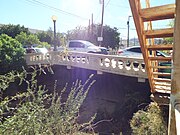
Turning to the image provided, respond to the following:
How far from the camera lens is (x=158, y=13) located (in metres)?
2.60

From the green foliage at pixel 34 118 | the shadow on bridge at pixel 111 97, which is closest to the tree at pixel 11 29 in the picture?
the shadow on bridge at pixel 111 97

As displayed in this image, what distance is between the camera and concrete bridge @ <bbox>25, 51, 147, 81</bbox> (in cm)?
721

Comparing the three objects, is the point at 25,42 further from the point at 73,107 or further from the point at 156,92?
the point at 73,107

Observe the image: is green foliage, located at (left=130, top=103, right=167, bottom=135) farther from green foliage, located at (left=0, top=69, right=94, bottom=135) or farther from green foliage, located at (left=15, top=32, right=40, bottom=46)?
green foliage, located at (left=15, top=32, right=40, bottom=46)

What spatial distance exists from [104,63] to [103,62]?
0.23 feet

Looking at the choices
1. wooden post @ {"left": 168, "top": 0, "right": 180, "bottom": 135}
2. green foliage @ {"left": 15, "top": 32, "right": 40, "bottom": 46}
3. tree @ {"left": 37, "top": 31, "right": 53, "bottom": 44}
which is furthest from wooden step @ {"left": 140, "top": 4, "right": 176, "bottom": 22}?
tree @ {"left": 37, "top": 31, "right": 53, "bottom": 44}

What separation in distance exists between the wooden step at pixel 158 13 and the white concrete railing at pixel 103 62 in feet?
11.6

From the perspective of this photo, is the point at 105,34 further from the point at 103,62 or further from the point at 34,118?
the point at 34,118

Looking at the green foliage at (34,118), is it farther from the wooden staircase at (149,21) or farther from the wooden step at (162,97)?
the wooden step at (162,97)

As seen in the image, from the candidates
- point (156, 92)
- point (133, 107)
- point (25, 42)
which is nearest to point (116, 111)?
point (133, 107)

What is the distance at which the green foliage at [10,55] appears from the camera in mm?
10188

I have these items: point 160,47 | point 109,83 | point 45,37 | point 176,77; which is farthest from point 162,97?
point 45,37

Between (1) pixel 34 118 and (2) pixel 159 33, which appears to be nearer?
(1) pixel 34 118

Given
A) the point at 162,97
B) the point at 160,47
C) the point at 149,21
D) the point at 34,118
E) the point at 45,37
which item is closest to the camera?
the point at 34,118
